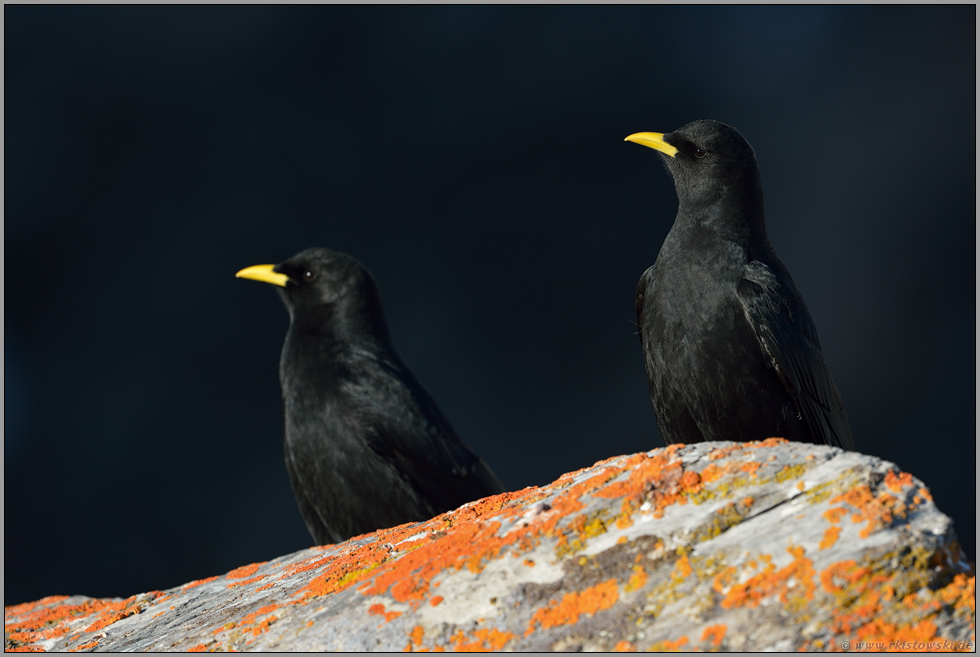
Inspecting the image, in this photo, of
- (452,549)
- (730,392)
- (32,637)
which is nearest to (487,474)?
(730,392)

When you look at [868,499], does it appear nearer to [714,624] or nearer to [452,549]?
[714,624]

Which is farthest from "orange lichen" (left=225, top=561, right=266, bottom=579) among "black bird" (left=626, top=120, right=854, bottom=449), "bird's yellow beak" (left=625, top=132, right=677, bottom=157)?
"bird's yellow beak" (left=625, top=132, right=677, bottom=157)

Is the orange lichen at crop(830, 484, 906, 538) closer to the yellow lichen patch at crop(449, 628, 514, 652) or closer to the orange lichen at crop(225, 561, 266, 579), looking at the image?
the yellow lichen patch at crop(449, 628, 514, 652)

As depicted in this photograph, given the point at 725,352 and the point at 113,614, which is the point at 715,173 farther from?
the point at 113,614

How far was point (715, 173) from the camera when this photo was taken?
14.3 ft

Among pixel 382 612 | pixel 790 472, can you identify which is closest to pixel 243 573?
pixel 382 612

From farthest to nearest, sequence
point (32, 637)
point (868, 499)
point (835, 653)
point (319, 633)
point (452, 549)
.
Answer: point (32, 637) → point (452, 549) → point (319, 633) → point (868, 499) → point (835, 653)

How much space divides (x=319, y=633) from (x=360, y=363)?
4165 millimetres

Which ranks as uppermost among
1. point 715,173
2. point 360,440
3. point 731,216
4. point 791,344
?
point 715,173

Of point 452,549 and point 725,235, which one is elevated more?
point 725,235

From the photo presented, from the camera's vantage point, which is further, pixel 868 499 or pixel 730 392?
pixel 730 392

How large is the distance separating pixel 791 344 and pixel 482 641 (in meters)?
2.60

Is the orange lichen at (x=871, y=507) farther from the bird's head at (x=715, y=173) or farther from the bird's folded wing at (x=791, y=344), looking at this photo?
the bird's head at (x=715, y=173)

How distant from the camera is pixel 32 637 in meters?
3.28
